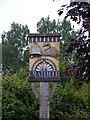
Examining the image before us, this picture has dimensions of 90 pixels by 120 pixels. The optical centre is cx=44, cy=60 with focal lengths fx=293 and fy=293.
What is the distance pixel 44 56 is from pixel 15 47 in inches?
661

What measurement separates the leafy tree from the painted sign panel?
1549 cm

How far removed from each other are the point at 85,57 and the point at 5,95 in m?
4.86

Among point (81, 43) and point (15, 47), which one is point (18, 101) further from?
point (15, 47)

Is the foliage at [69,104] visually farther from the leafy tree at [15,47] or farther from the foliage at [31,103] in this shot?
the leafy tree at [15,47]

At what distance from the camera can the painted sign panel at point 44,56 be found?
4.46 metres

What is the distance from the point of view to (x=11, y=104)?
6.53m

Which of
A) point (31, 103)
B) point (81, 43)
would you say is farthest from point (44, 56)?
point (31, 103)

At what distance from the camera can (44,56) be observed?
4480 mm

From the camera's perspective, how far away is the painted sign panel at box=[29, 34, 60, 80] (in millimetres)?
4461

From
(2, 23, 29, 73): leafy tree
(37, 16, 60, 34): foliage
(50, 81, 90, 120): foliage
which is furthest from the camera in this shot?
(2, 23, 29, 73): leafy tree

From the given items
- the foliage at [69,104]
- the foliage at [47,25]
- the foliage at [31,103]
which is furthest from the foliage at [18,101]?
the foliage at [47,25]

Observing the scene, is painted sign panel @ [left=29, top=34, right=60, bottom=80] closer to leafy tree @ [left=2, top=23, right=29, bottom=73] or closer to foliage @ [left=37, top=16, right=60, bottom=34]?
foliage @ [left=37, top=16, right=60, bottom=34]

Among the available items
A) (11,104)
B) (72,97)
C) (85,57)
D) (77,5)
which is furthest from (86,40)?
(72,97)

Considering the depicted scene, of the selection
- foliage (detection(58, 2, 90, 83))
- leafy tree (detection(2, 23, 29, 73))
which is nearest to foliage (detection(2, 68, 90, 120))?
foliage (detection(58, 2, 90, 83))
